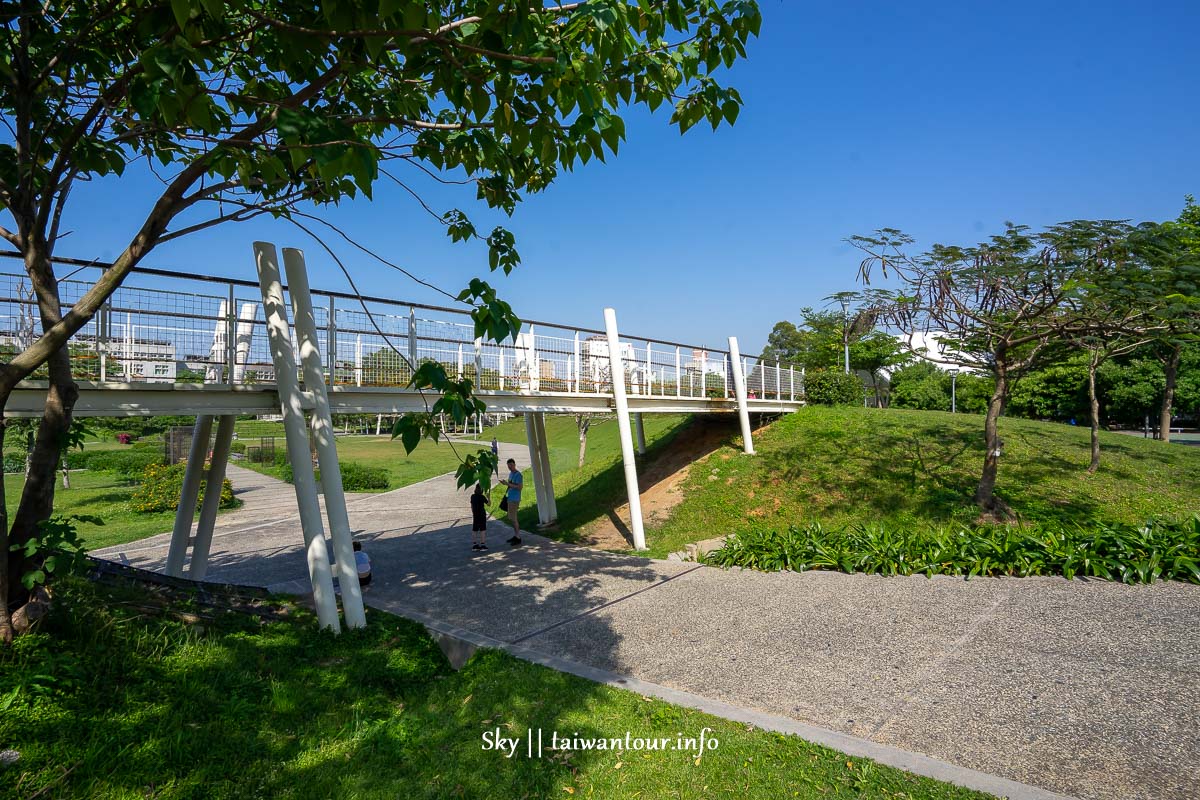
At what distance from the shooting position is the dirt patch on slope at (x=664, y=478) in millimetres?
13185

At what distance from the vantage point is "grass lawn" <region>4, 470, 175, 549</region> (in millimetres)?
14539

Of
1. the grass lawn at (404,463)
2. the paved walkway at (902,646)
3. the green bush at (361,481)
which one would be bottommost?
the grass lawn at (404,463)

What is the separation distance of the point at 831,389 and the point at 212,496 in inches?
747

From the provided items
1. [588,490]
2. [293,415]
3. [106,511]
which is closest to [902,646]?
[293,415]

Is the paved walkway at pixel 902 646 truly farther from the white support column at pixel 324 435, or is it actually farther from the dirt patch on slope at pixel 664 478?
the dirt patch on slope at pixel 664 478

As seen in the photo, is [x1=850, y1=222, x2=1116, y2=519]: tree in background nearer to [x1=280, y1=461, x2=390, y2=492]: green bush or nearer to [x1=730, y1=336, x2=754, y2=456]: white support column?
[x1=730, y1=336, x2=754, y2=456]: white support column

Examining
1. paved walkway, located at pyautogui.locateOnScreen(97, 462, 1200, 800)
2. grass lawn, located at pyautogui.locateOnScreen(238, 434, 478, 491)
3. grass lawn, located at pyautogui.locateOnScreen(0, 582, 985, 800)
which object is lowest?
grass lawn, located at pyautogui.locateOnScreen(238, 434, 478, 491)

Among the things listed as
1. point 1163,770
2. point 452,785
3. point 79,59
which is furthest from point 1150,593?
point 79,59

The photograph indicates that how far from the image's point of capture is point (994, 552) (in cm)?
821

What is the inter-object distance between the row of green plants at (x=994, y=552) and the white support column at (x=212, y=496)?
7228 millimetres

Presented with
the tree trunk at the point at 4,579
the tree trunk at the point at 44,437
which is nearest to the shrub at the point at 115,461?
the tree trunk at the point at 44,437

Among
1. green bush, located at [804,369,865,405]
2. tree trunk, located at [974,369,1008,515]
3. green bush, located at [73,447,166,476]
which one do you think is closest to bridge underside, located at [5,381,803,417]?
tree trunk, located at [974,369,1008,515]

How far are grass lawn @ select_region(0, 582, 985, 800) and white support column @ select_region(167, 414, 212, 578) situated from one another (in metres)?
3.16

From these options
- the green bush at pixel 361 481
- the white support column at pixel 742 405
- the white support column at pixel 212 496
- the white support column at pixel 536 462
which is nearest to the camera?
the white support column at pixel 212 496
